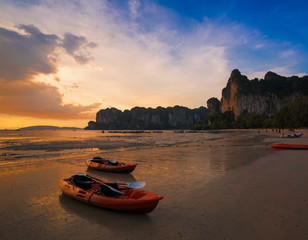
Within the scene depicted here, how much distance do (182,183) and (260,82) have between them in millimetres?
174909

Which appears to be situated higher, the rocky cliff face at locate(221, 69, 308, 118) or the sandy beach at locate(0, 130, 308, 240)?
the rocky cliff face at locate(221, 69, 308, 118)

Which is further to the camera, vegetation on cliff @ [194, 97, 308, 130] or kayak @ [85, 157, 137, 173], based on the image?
vegetation on cliff @ [194, 97, 308, 130]

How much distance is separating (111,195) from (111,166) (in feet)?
24.4

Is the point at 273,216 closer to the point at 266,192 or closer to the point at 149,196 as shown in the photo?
the point at 266,192

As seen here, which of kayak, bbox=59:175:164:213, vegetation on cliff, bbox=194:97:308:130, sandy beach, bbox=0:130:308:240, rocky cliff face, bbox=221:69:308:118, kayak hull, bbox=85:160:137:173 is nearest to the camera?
sandy beach, bbox=0:130:308:240

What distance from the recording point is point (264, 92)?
150 metres

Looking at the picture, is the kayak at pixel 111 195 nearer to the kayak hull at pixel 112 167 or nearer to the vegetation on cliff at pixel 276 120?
the kayak hull at pixel 112 167

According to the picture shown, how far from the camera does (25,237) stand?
5.97 m

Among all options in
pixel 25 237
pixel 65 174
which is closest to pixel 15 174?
pixel 65 174

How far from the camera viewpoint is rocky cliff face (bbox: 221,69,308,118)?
468ft

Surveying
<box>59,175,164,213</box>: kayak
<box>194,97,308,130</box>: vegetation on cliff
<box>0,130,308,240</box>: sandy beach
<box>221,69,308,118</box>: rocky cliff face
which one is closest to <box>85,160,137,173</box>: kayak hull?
<box>0,130,308,240</box>: sandy beach

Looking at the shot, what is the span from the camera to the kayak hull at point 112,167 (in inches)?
565

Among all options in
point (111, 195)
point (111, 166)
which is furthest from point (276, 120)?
point (111, 195)

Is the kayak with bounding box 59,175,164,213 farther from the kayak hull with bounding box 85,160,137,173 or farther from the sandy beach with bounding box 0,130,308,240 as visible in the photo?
the kayak hull with bounding box 85,160,137,173
